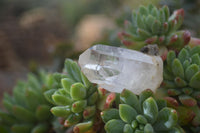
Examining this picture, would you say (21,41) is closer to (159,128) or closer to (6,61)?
(6,61)

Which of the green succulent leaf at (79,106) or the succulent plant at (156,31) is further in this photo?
the succulent plant at (156,31)

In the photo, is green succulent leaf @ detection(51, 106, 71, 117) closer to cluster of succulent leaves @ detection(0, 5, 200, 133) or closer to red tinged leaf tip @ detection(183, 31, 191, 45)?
cluster of succulent leaves @ detection(0, 5, 200, 133)

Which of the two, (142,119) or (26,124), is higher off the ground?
(142,119)

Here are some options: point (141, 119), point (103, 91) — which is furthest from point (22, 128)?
point (141, 119)

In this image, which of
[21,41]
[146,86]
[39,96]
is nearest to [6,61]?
[21,41]

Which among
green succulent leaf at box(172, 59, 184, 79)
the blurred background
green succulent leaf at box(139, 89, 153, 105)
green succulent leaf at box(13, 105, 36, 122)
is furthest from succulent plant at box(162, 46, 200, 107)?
green succulent leaf at box(13, 105, 36, 122)

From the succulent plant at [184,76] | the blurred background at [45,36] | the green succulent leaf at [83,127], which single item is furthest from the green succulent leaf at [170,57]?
the blurred background at [45,36]

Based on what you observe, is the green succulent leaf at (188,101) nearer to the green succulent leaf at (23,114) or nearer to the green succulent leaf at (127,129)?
the green succulent leaf at (127,129)
